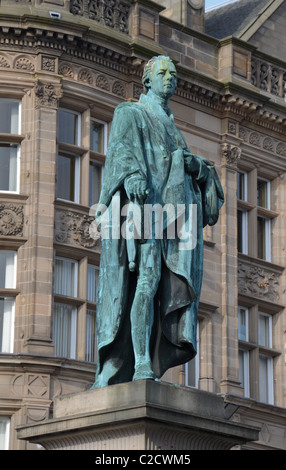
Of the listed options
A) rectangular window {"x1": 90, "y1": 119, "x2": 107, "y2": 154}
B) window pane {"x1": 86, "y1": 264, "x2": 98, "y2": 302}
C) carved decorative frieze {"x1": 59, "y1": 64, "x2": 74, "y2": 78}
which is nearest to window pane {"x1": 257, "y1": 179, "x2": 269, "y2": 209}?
rectangular window {"x1": 90, "y1": 119, "x2": 107, "y2": 154}

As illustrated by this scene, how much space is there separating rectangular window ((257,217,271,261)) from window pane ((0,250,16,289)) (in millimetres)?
8066

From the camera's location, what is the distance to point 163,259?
11.3 meters

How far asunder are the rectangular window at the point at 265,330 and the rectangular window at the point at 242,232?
1686 mm

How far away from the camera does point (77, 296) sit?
2814cm

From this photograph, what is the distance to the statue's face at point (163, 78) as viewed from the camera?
12.0 m

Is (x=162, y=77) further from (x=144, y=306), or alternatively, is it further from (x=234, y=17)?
(x=234, y=17)

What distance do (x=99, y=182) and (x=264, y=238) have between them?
19.7ft

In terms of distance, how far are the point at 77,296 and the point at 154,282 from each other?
1711cm

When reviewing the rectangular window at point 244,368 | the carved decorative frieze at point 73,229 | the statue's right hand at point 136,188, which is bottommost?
the statue's right hand at point 136,188

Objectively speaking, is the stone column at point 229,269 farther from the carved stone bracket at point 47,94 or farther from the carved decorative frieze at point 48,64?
the carved decorative frieze at point 48,64

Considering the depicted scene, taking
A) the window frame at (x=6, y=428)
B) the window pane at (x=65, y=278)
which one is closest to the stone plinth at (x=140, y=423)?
the window frame at (x=6, y=428)

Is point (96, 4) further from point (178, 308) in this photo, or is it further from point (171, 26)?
point (178, 308)

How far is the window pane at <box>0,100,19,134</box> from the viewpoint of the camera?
28641 mm

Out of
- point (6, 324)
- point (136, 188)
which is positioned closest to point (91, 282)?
point (6, 324)
